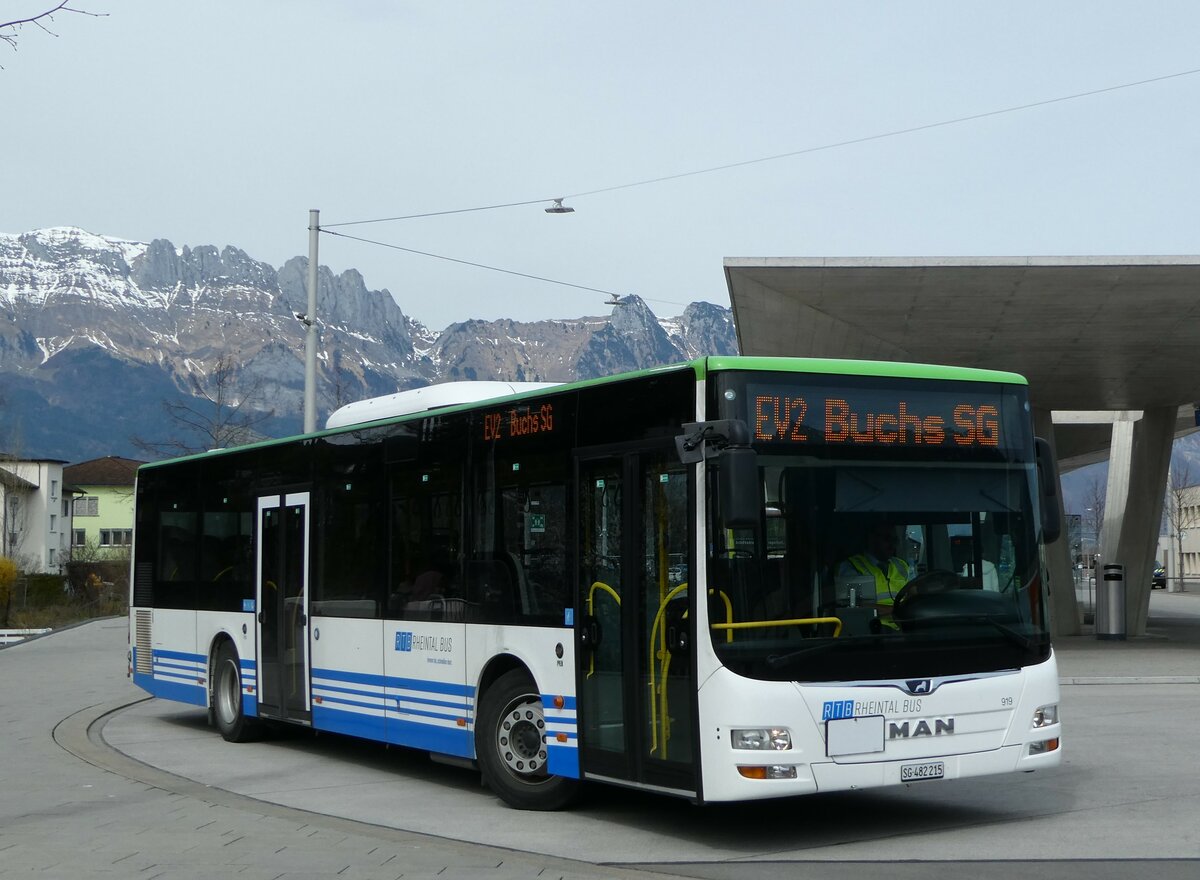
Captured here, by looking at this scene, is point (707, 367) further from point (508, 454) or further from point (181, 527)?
point (181, 527)

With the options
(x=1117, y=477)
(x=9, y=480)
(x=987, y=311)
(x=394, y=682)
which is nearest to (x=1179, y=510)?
(x=1117, y=477)

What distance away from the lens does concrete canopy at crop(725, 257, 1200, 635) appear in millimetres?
20375

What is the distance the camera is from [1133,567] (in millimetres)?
32094

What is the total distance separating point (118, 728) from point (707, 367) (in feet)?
33.0

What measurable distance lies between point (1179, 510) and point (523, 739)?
8209 centimetres

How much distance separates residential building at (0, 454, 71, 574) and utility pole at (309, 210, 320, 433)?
2972 inches

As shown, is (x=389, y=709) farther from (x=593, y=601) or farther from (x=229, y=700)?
(x=229, y=700)

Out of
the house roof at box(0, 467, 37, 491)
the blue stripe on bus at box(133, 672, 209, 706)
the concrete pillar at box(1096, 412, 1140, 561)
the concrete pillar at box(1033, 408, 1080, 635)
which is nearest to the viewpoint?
the blue stripe on bus at box(133, 672, 209, 706)

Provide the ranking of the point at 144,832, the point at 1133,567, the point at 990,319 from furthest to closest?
1. the point at 1133,567
2. the point at 990,319
3. the point at 144,832

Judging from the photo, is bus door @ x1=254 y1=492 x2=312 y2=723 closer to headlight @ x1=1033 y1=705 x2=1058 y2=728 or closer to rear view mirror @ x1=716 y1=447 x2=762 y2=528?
rear view mirror @ x1=716 y1=447 x2=762 y2=528

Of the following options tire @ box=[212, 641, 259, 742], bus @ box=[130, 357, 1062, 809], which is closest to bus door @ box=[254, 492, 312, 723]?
tire @ box=[212, 641, 259, 742]

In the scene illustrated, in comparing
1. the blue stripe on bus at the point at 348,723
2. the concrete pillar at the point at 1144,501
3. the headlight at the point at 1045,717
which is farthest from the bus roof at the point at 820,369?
the concrete pillar at the point at 1144,501

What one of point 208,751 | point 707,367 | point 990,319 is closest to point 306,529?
point 208,751

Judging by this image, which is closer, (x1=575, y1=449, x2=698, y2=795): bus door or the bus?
the bus
